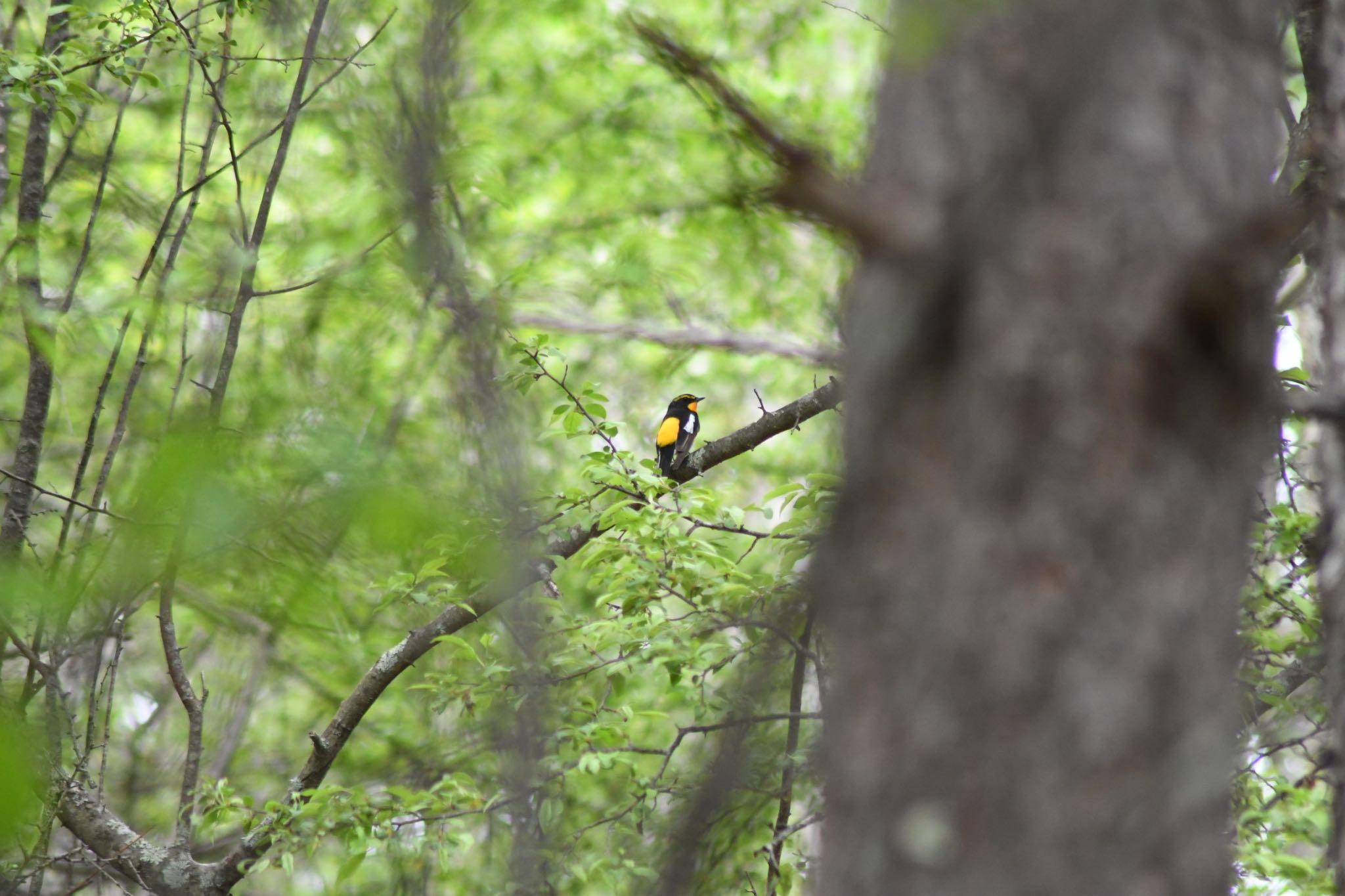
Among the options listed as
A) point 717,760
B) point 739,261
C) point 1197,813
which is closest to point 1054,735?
point 1197,813

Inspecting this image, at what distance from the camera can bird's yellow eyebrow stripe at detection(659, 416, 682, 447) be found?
30.0 ft

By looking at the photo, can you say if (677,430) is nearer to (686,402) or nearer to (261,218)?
(686,402)

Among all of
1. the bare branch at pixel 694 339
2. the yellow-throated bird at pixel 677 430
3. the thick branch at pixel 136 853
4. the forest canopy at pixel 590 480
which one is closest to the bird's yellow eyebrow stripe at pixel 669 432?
the yellow-throated bird at pixel 677 430

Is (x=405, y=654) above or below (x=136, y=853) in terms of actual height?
above

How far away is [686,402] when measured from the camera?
8992mm

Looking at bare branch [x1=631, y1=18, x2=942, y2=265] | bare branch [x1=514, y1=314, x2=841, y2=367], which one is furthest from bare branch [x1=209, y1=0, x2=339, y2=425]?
bare branch [x1=631, y1=18, x2=942, y2=265]

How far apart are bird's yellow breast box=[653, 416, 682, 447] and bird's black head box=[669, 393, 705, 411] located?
13cm

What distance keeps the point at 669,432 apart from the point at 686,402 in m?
0.34

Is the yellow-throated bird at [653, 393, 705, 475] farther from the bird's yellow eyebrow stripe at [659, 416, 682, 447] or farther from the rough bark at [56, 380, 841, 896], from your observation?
the rough bark at [56, 380, 841, 896]

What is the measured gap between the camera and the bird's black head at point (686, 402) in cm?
869

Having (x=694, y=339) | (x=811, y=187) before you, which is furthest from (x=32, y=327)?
(x=811, y=187)

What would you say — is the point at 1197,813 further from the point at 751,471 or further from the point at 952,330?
the point at 751,471

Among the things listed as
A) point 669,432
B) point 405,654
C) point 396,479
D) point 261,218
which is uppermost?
point 669,432

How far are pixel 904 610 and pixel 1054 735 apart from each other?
7.9 inches
